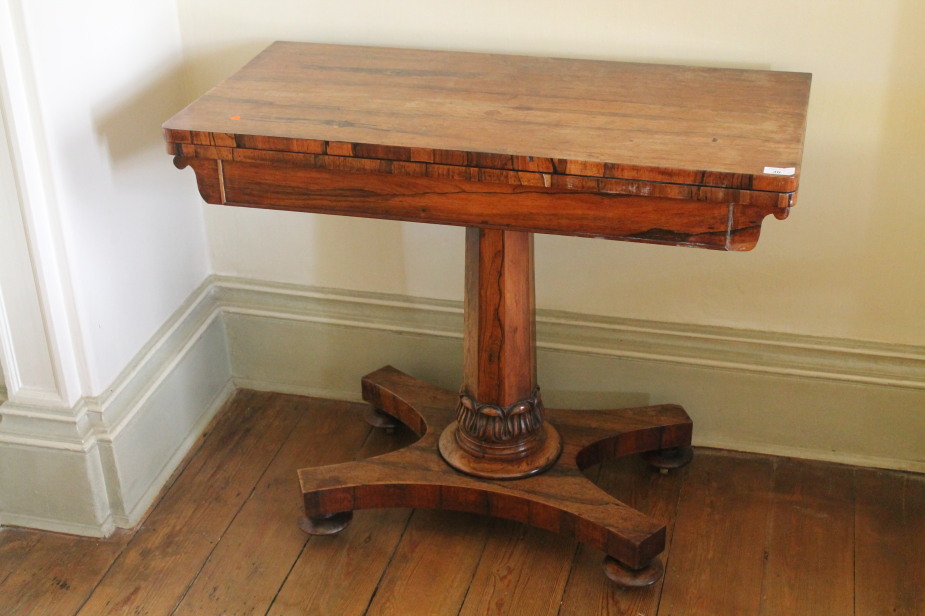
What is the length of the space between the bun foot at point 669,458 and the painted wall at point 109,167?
106cm

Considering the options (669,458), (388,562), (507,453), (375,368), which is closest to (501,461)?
(507,453)

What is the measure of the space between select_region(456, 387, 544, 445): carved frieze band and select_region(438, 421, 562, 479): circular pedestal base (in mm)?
37

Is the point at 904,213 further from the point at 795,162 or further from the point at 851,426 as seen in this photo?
the point at 795,162

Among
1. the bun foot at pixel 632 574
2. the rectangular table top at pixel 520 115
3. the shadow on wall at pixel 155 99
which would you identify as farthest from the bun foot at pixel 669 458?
the shadow on wall at pixel 155 99

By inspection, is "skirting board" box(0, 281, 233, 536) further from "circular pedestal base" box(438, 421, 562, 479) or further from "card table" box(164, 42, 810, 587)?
"circular pedestal base" box(438, 421, 562, 479)

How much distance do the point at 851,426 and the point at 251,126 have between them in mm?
1362

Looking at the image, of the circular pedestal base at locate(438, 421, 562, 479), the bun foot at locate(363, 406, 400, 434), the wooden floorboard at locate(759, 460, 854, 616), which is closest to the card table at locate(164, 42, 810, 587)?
the circular pedestal base at locate(438, 421, 562, 479)

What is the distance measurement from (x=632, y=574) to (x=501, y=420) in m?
0.36

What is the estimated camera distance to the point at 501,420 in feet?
6.35

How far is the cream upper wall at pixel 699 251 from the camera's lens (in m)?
1.86

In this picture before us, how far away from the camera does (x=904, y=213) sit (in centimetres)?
195

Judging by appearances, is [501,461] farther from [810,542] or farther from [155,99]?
[155,99]

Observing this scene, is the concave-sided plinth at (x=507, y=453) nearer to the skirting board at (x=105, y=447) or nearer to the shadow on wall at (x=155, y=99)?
the skirting board at (x=105, y=447)

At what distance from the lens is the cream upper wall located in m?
1.86
